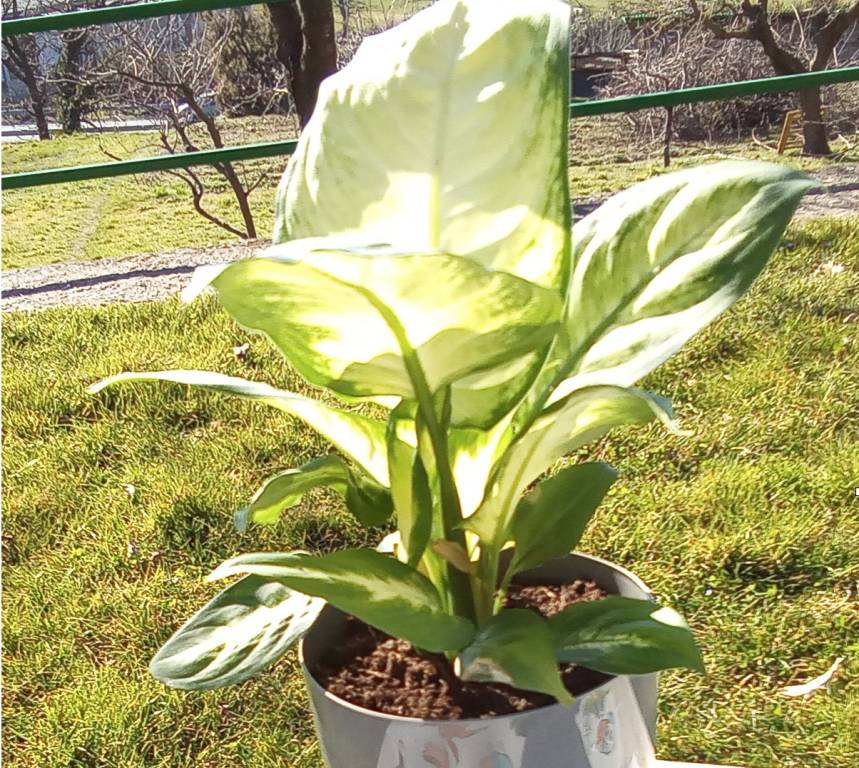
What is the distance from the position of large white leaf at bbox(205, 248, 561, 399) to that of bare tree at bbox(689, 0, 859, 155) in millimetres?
2622

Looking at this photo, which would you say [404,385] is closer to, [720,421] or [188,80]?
[720,421]

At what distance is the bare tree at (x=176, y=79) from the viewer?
8.71ft

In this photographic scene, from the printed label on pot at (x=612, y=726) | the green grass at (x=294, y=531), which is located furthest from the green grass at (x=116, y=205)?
the printed label on pot at (x=612, y=726)

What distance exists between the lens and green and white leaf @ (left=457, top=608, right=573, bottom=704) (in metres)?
0.42

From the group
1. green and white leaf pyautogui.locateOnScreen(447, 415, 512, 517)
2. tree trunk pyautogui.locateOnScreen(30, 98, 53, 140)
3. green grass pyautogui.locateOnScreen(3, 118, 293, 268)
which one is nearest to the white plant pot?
green and white leaf pyautogui.locateOnScreen(447, 415, 512, 517)

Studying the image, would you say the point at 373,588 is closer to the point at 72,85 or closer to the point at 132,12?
the point at 132,12

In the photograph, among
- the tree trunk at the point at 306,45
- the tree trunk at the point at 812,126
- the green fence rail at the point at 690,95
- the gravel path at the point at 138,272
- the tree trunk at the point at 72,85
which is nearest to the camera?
the green fence rail at the point at 690,95

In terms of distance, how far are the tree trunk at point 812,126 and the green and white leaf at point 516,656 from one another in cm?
272

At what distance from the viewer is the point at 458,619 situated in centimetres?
48

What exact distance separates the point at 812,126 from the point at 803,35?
362 millimetres

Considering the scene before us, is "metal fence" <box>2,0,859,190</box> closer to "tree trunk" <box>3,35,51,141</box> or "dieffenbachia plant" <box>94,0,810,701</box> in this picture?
"tree trunk" <box>3,35,51,141</box>

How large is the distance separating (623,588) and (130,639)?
2.61ft

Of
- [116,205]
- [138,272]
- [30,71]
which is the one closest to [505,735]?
[138,272]

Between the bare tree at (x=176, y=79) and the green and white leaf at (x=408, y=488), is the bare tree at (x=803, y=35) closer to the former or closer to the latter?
the bare tree at (x=176, y=79)
